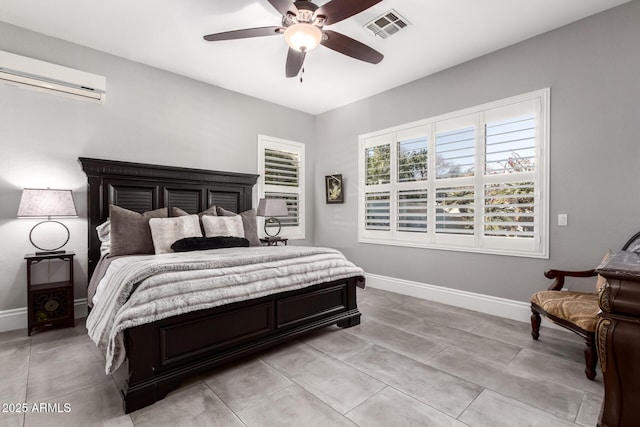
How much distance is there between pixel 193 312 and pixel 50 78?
9.74 ft

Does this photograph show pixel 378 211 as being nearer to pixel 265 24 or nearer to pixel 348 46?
pixel 348 46

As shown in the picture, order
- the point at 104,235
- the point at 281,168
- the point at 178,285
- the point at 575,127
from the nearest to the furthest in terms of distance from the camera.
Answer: the point at 178,285, the point at 575,127, the point at 104,235, the point at 281,168

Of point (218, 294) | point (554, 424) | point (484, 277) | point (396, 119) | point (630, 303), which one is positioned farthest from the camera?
point (396, 119)

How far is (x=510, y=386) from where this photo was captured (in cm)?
204

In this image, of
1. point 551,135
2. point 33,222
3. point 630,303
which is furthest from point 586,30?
point 33,222

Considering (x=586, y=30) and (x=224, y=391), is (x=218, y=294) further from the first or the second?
(x=586, y=30)

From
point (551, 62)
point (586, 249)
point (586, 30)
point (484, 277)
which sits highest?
point (586, 30)

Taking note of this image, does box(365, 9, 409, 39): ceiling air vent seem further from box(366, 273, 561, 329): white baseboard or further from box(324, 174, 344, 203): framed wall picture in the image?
box(366, 273, 561, 329): white baseboard

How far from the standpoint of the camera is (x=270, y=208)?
14.4ft

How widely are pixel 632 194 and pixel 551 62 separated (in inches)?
58.6

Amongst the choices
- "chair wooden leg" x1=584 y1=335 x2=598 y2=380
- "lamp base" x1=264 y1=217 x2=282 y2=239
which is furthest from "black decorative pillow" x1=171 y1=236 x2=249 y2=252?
"chair wooden leg" x1=584 y1=335 x2=598 y2=380

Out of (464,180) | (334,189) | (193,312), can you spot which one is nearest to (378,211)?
(334,189)

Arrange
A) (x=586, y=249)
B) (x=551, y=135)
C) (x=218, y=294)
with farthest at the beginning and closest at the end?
1. (x=551, y=135)
2. (x=586, y=249)
3. (x=218, y=294)

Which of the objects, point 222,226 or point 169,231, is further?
point 222,226
